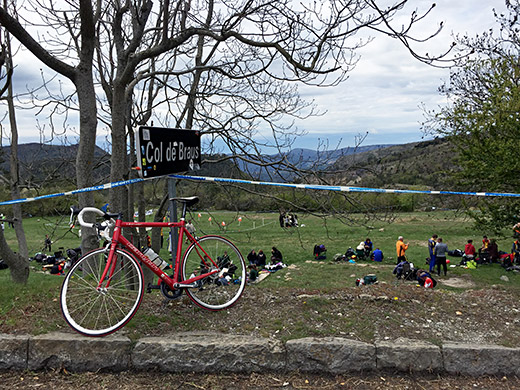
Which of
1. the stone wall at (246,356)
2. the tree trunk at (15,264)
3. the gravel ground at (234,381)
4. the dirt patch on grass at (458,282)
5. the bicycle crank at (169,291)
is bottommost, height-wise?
the dirt patch on grass at (458,282)

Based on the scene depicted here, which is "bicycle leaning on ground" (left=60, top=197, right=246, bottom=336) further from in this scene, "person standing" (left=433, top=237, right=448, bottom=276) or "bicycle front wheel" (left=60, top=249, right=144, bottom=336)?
"person standing" (left=433, top=237, right=448, bottom=276)

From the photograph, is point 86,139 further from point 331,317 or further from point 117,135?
point 331,317

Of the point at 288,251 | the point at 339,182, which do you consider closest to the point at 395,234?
the point at 288,251

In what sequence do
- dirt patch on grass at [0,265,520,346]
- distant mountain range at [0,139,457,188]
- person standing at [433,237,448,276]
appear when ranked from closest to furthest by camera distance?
dirt patch on grass at [0,265,520,346] < distant mountain range at [0,139,457,188] < person standing at [433,237,448,276]

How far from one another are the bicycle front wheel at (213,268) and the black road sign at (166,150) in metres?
0.85

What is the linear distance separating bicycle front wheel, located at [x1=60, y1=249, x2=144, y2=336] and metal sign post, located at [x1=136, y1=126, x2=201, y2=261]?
555 mm

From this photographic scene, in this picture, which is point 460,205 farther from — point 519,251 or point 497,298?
point 497,298

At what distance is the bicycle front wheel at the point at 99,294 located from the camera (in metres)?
3.50

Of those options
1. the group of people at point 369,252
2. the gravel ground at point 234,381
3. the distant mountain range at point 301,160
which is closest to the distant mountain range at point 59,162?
the distant mountain range at point 301,160

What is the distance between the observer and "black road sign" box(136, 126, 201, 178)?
3.63 metres

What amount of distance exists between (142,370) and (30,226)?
128 ft

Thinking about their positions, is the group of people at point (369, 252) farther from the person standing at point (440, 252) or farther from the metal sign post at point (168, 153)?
the metal sign post at point (168, 153)

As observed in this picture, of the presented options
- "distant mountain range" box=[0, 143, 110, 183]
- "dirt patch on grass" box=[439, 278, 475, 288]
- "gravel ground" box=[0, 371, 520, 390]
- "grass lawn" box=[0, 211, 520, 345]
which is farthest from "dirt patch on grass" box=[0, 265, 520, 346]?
"dirt patch on grass" box=[439, 278, 475, 288]

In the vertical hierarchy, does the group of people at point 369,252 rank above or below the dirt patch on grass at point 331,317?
below
